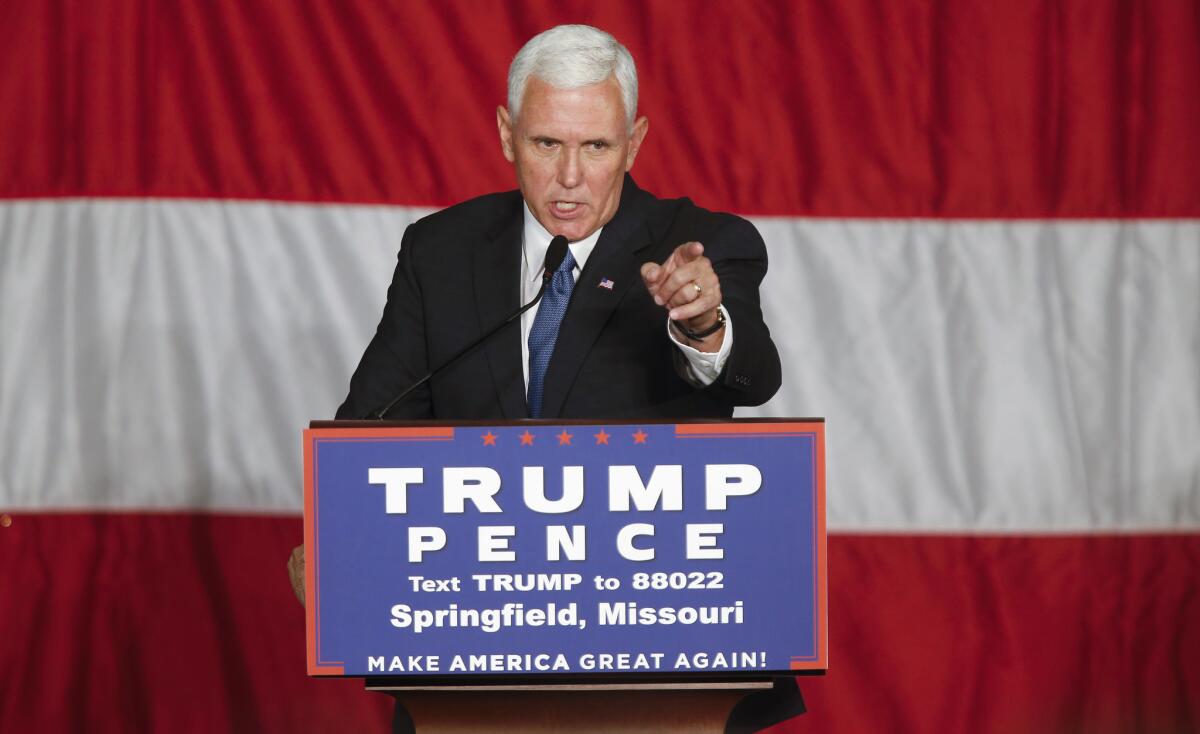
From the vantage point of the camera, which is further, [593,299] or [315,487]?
[593,299]

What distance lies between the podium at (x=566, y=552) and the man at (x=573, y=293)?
8.4 inches

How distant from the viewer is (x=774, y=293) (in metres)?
2.47

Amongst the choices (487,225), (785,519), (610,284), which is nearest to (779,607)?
(785,519)

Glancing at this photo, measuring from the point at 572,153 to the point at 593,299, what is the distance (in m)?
0.15

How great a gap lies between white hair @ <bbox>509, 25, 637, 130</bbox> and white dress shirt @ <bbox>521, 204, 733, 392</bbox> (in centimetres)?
16

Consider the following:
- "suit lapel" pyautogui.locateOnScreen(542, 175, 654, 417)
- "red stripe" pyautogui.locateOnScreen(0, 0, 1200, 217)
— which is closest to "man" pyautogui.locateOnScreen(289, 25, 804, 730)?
Result: "suit lapel" pyautogui.locateOnScreen(542, 175, 654, 417)

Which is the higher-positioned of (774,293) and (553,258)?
(774,293)

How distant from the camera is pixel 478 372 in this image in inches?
57.5

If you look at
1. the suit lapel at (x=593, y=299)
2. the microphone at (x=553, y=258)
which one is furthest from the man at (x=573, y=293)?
the microphone at (x=553, y=258)

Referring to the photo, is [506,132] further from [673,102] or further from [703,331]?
[673,102]

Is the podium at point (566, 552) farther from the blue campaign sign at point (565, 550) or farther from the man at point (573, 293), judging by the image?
the man at point (573, 293)

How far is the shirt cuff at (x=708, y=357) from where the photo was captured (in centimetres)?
131

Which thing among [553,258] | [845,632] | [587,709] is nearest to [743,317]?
[553,258]

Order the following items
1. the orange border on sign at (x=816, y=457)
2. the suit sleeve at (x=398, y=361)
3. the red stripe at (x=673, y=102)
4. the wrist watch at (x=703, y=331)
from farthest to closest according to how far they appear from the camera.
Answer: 1. the red stripe at (x=673, y=102)
2. the suit sleeve at (x=398, y=361)
3. the wrist watch at (x=703, y=331)
4. the orange border on sign at (x=816, y=457)
